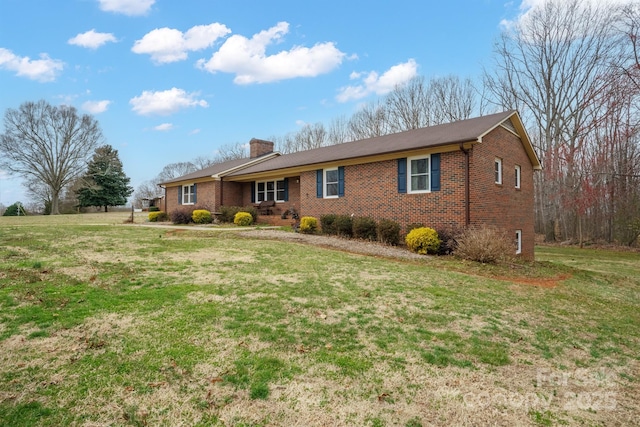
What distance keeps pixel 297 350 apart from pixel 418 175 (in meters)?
10.3

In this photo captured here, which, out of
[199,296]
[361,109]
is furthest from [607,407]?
[361,109]

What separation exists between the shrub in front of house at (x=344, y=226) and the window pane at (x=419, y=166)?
3.12 metres

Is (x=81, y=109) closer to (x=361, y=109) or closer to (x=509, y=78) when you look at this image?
(x=361, y=109)

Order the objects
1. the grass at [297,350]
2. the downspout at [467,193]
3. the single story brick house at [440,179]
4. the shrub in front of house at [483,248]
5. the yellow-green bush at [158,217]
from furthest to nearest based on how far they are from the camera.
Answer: the yellow-green bush at [158,217] < the single story brick house at [440,179] < the downspout at [467,193] < the shrub in front of house at [483,248] < the grass at [297,350]

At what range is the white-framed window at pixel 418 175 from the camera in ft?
40.9

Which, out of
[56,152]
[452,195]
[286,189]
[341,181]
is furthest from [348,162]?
[56,152]

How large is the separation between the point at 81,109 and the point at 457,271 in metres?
40.2

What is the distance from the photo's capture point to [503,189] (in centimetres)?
1332

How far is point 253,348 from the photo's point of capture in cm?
358

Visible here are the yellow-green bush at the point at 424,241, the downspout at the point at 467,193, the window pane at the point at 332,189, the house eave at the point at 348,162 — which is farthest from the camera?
the window pane at the point at 332,189

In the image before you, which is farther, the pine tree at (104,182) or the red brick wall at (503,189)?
the pine tree at (104,182)

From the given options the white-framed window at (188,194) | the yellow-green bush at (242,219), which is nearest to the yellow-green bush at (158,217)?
the white-framed window at (188,194)

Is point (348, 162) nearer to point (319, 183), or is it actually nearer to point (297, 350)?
point (319, 183)

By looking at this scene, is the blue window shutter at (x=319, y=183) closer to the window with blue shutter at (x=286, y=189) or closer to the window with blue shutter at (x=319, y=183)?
the window with blue shutter at (x=319, y=183)
